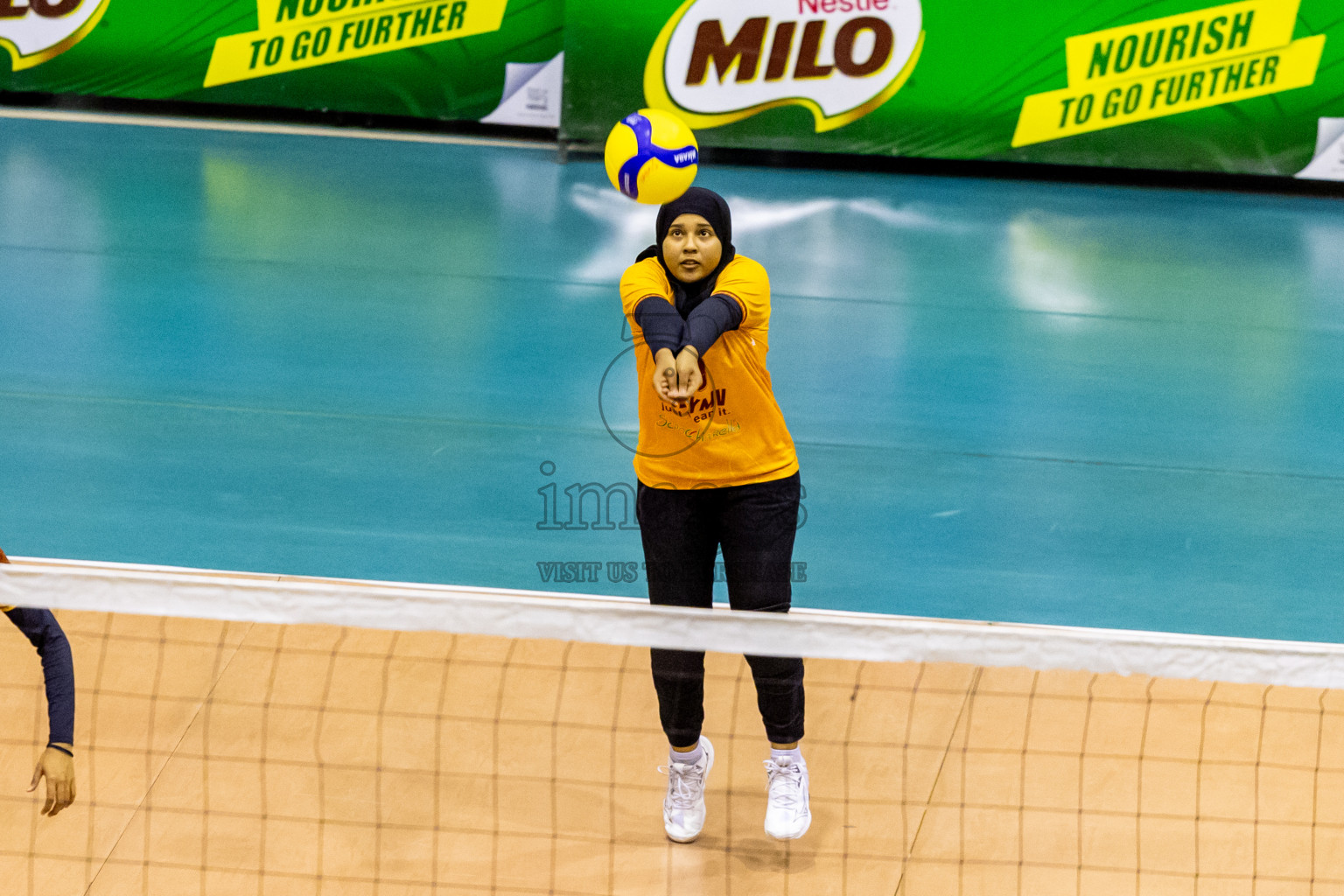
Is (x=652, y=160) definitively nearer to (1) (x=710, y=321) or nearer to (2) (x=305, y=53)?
(1) (x=710, y=321)

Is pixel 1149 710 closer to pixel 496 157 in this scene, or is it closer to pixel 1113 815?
pixel 1113 815

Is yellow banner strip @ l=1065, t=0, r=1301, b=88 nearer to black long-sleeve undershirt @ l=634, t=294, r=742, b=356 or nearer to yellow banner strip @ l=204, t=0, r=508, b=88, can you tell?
yellow banner strip @ l=204, t=0, r=508, b=88

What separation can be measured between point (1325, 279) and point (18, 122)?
10709mm

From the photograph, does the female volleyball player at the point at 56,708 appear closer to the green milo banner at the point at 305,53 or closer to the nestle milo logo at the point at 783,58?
the nestle milo logo at the point at 783,58

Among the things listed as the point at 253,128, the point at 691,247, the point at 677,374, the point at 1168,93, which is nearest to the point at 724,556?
the point at 677,374

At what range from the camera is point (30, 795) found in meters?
4.12

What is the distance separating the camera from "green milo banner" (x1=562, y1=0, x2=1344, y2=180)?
34.0 feet

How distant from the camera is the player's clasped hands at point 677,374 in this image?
339 cm

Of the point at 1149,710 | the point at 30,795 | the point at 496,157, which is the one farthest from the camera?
the point at 496,157

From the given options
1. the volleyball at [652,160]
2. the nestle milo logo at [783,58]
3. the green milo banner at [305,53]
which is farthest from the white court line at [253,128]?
the volleyball at [652,160]

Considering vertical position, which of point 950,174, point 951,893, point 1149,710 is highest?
point 950,174

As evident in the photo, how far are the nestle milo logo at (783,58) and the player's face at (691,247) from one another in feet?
24.1

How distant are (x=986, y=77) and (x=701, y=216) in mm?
7823

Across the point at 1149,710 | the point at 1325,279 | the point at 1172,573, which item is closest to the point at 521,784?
the point at 1149,710
